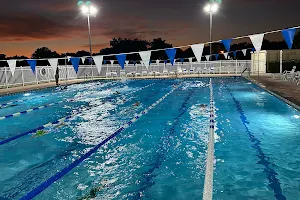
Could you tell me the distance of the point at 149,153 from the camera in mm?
5781

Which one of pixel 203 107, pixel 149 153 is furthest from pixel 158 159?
pixel 203 107

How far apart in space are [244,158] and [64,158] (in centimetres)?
357

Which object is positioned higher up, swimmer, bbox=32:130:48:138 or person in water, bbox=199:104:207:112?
person in water, bbox=199:104:207:112

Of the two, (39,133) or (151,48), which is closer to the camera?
(39,133)

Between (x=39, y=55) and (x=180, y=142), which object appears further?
(x=39, y=55)

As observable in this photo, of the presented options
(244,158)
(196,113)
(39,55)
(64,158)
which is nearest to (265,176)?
(244,158)

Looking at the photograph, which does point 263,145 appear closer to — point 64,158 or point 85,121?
point 64,158

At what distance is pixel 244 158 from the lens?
5.31 metres

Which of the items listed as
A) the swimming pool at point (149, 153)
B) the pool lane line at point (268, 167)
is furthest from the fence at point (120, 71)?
the pool lane line at point (268, 167)

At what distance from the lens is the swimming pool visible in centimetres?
413

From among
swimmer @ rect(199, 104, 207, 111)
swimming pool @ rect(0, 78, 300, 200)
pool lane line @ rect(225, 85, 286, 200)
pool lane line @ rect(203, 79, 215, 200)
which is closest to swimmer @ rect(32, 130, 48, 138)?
swimming pool @ rect(0, 78, 300, 200)

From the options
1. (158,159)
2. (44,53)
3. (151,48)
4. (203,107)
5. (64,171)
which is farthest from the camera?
(151,48)

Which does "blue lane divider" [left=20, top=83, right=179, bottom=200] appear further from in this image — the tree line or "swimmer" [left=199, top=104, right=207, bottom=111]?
the tree line

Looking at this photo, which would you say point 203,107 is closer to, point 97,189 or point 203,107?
point 203,107
